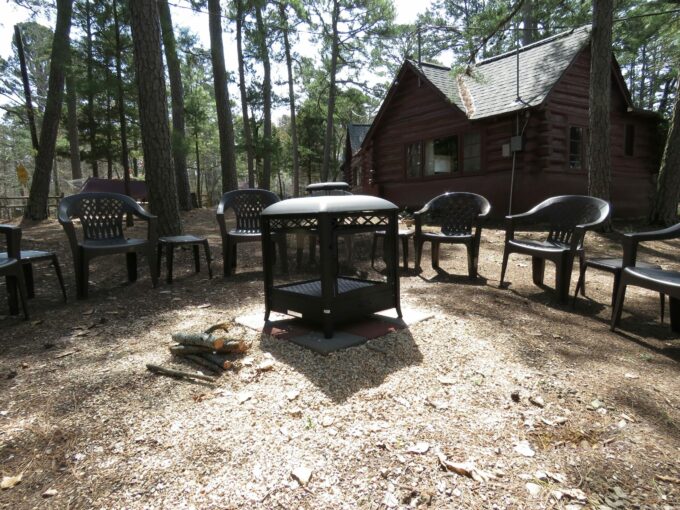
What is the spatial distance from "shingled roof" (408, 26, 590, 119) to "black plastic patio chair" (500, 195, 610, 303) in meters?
5.87

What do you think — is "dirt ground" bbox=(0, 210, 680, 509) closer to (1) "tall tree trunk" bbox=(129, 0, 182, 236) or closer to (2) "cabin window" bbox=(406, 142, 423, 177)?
(1) "tall tree trunk" bbox=(129, 0, 182, 236)

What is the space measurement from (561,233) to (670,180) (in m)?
6.53

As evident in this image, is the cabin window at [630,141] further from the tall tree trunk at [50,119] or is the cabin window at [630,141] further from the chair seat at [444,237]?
the tall tree trunk at [50,119]

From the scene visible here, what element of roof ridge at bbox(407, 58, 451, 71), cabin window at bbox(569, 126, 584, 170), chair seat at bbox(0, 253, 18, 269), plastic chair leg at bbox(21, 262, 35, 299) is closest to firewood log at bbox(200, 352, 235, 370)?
chair seat at bbox(0, 253, 18, 269)

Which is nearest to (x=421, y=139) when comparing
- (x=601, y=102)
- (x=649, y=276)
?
(x=601, y=102)

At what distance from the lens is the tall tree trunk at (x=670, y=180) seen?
28.3 ft

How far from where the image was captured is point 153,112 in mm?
5492

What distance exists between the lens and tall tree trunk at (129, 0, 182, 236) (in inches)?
213

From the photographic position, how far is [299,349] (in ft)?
8.60

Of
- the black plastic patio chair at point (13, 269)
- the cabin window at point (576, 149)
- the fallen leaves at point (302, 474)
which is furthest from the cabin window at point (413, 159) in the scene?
the fallen leaves at point (302, 474)

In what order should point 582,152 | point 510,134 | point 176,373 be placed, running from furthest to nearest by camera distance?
point 582,152, point 510,134, point 176,373

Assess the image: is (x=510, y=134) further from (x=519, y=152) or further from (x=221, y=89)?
(x=221, y=89)

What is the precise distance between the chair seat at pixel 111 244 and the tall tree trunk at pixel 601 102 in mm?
8047

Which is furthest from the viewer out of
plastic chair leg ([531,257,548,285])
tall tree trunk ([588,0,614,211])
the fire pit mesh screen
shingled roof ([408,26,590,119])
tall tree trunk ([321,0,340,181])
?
tall tree trunk ([321,0,340,181])
